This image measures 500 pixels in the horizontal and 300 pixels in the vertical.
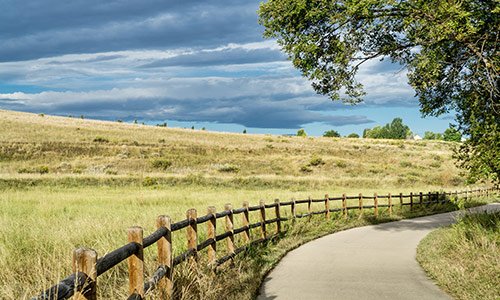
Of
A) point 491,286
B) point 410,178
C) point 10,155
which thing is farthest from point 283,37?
point 10,155

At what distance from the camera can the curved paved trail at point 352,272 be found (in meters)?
10.2

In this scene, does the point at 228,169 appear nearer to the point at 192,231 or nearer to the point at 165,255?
the point at 192,231

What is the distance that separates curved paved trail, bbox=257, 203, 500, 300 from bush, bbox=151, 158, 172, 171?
41331mm

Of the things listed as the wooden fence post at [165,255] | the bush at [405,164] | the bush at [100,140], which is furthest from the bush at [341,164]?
the wooden fence post at [165,255]

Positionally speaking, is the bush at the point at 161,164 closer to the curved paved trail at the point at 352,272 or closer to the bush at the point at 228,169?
the bush at the point at 228,169

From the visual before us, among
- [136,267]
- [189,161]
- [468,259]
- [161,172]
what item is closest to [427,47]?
[468,259]

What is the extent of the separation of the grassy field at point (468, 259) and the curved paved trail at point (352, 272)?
32 cm

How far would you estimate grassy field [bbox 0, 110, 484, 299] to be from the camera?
2520cm

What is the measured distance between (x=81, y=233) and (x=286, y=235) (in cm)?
773

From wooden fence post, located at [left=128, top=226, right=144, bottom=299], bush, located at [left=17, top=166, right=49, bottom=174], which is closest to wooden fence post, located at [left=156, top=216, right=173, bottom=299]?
wooden fence post, located at [left=128, top=226, right=144, bottom=299]

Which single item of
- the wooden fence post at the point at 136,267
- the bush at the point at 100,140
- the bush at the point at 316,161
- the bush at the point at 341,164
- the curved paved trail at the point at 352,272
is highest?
the bush at the point at 100,140

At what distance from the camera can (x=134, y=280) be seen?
598cm

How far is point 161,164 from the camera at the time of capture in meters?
59.2

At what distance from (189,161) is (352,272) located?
5165cm
